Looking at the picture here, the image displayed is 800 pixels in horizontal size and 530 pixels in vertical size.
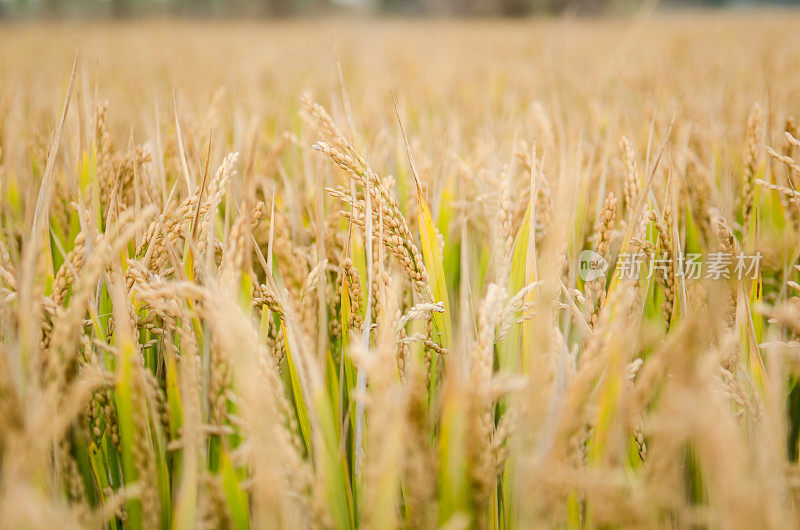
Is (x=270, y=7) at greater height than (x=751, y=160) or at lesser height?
greater

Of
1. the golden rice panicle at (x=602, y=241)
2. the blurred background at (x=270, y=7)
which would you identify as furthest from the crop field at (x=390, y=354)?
the blurred background at (x=270, y=7)

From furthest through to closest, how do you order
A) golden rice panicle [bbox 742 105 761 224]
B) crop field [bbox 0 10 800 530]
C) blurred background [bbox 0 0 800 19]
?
blurred background [bbox 0 0 800 19], golden rice panicle [bbox 742 105 761 224], crop field [bbox 0 10 800 530]

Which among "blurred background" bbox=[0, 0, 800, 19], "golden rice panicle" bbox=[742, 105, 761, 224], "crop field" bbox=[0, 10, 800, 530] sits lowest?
"crop field" bbox=[0, 10, 800, 530]

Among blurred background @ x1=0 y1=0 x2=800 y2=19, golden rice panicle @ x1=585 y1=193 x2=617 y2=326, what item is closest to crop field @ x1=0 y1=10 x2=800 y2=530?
golden rice panicle @ x1=585 y1=193 x2=617 y2=326

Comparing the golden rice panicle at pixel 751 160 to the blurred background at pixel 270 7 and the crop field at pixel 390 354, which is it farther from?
the blurred background at pixel 270 7

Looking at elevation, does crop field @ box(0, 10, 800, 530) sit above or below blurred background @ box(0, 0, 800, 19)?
below

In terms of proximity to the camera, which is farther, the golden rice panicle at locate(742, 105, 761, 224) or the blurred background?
the blurred background

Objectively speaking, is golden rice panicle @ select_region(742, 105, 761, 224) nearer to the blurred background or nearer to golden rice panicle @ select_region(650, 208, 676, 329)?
golden rice panicle @ select_region(650, 208, 676, 329)

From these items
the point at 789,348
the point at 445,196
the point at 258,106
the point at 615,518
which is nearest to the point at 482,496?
the point at 615,518

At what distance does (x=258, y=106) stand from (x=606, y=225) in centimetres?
137

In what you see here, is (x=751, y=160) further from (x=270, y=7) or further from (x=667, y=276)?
(x=270, y=7)

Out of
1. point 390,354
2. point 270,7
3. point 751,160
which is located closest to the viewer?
point 390,354

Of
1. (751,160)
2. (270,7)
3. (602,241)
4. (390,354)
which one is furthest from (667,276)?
(270,7)

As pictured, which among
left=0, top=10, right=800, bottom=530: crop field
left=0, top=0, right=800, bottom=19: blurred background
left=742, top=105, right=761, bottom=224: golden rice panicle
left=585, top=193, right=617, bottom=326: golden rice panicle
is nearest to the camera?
left=0, top=10, right=800, bottom=530: crop field
